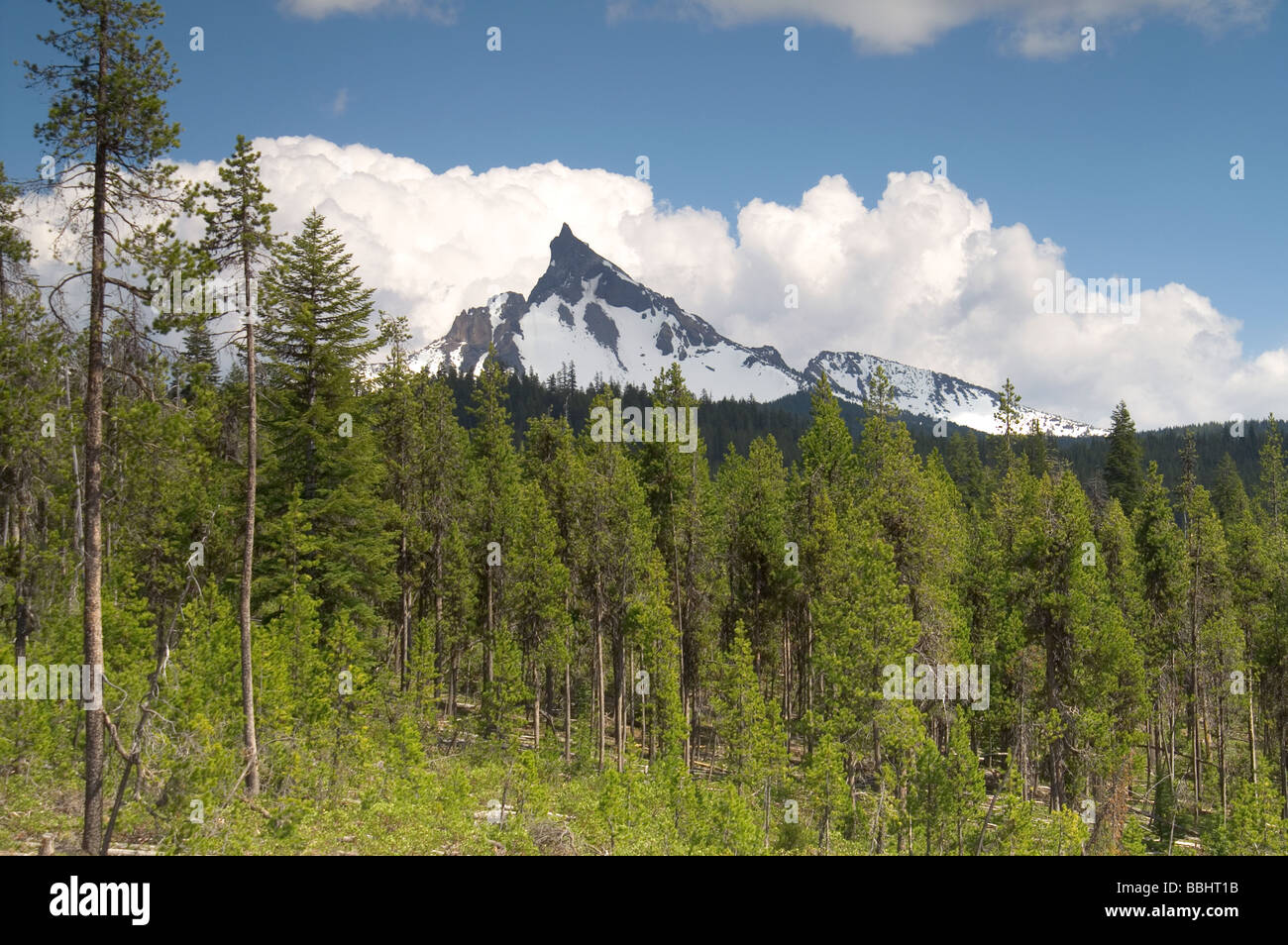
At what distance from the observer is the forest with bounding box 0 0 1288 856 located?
12.8m

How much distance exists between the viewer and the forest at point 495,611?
42.1 feet

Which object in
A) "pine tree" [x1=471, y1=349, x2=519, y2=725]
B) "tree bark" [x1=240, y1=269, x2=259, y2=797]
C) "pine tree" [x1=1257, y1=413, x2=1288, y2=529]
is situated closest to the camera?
"tree bark" [x1=240, y1=269, x2=259, y2=797]

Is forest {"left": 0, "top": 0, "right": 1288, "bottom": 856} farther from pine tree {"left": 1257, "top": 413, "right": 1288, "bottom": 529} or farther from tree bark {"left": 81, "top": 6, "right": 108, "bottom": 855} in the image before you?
pine tree {"left": 1257, "top": 413, "right": 1288, "bottom": 529}

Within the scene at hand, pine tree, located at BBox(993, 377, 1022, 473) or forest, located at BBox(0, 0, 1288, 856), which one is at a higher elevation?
pine tree, located at BBox(993, 377, 1022, 473)

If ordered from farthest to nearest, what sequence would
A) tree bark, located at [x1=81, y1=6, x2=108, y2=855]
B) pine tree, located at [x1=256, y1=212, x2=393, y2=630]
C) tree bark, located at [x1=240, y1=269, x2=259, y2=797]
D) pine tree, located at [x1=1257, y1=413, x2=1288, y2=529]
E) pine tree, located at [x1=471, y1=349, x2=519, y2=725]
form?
pine tree, located at [x1=1257, y1=413, x2=1288, y2=529], pine tree, located at [x1=471, y1=349, x2=519, y2=725], pine tree, located at [x1=256, y1=212, x2=393, y2=630], tree bark, located at [x1=240, y1=269, x2=259, y2=797], tree bark, located at [x1=81, y1=6, x2=108, y2=855]

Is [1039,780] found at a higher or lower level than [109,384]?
lower

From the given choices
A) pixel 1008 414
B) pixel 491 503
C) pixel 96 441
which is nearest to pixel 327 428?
pixel 491 503

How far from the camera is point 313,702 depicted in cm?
1973

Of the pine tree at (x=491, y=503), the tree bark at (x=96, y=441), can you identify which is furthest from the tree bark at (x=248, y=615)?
the pine tree at (x=491, y=503)

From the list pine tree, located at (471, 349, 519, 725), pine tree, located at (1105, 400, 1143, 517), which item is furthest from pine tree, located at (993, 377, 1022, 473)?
pine tree, located at (471, 349, 519, 725)
